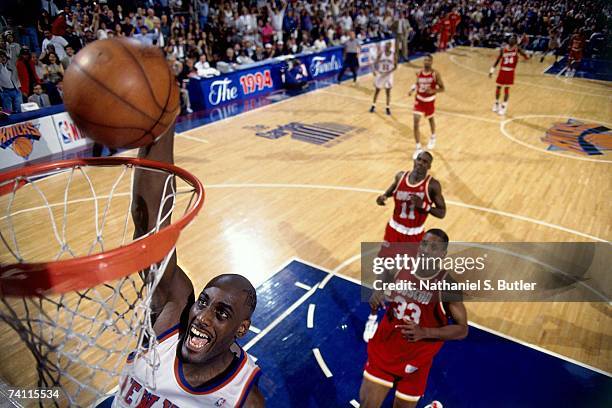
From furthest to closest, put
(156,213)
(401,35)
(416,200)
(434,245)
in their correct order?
1. (401,35)
2. (416,200)
3. (434,245)
4. (156,213)

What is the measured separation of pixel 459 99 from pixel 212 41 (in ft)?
24.7

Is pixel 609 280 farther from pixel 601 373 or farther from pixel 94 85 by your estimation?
pixel 94 85

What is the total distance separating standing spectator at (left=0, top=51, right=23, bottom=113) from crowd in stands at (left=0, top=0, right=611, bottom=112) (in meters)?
0.02

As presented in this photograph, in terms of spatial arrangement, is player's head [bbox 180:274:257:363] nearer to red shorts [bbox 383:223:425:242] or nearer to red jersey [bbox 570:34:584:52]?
red shorts [bbox 383:223:425:242]

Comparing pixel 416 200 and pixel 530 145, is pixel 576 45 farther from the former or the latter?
pixel 416 200

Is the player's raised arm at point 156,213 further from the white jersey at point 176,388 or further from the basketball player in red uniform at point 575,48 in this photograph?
the basketball player in red uniform at point 575,48

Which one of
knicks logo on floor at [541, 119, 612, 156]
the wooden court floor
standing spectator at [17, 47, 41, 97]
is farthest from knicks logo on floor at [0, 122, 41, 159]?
knicks logo on floor at [541, 119, 612, 156]

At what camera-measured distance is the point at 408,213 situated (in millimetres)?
4484

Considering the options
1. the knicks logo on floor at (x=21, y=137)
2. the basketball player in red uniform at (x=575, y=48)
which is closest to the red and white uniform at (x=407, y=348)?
the knicks logo on floor at (x=21, y=137)

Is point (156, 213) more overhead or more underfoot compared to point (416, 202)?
more overhead

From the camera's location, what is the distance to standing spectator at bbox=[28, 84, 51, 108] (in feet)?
28.0

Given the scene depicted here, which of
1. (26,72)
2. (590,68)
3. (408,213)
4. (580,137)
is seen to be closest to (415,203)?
(408,213)

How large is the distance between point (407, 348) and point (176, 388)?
1.57 meters

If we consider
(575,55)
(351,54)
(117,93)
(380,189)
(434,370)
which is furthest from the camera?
(575,55)
